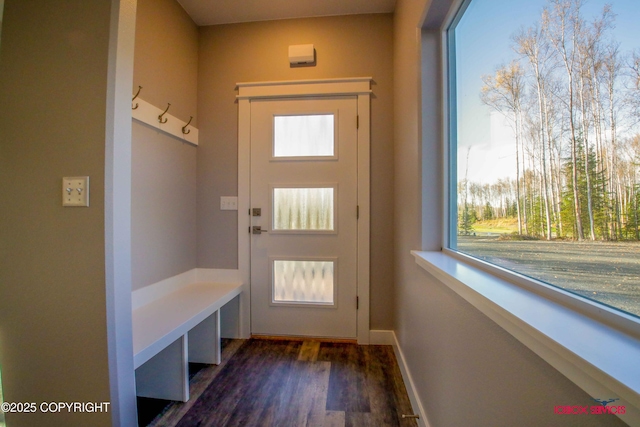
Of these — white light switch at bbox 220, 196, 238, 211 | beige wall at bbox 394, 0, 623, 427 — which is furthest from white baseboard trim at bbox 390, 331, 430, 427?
white light switch at bbox 220, 196, 238, 211

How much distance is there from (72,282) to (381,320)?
1.97 m

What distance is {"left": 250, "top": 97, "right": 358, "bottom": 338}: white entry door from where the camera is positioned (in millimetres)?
2246

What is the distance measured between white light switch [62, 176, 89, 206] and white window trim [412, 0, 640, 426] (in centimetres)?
141

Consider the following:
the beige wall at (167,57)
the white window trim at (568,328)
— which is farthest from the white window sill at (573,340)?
the beige wall at (167,57)

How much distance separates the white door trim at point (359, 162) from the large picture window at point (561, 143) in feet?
3.76

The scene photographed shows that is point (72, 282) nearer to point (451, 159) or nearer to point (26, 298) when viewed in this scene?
point (26, 298)

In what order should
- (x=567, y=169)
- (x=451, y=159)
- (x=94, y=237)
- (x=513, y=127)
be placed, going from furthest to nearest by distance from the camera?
(x=451, y=159) < (x=94, y=237) < (x=513, y=127) < (x=567, y=169)

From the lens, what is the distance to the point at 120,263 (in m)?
1.13

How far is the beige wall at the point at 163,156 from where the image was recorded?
1738mm

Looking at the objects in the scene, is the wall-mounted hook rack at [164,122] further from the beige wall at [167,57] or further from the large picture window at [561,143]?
the large picture window at [561,143]

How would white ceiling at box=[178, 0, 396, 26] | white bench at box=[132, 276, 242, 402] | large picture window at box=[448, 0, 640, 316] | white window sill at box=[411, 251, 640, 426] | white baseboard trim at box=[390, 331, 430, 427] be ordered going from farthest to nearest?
white ceiling at box=[178, 0, 396, 26] → white bench at box=[132, 276, 242, 402] → white baseboard trim at box=[390, 331, 430, 427] → large picture window at box=[448, 0, 640, 316] → white window sill at box=[411, 251, 640, 426]

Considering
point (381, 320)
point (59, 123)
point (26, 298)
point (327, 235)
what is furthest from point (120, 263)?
point (381, 320)

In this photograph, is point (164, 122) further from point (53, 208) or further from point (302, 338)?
point (302, 338)

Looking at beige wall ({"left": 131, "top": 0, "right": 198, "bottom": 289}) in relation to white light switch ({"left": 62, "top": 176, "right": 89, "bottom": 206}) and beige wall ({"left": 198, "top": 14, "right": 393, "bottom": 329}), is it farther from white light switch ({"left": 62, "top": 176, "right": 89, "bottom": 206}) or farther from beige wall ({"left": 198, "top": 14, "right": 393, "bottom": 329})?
white light switch ({"left": 62, "top": 176, "right": 89, "bottom": 206})
